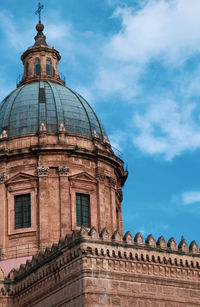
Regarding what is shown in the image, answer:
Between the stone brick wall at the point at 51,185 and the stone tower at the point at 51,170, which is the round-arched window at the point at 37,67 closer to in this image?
the stone tower at the point at 51,170

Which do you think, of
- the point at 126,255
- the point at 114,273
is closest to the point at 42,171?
the point at 126,255

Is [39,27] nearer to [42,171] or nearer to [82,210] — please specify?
[42,171]

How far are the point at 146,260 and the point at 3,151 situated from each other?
55.3ft

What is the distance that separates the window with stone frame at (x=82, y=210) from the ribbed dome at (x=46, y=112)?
5306mm

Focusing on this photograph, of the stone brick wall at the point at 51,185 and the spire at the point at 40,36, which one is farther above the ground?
the spire at the point at 40,36

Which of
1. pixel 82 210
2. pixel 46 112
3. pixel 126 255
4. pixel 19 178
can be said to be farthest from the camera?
pixel 46 112

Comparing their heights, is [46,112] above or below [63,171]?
above

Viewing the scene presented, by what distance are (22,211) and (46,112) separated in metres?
8.26

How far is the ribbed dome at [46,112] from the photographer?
176 ft

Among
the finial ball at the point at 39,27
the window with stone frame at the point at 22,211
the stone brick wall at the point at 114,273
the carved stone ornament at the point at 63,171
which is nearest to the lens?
the stone brick wall at the point at 114,273

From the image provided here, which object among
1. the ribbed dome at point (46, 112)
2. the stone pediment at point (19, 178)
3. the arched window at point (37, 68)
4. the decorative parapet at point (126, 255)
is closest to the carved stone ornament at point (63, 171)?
the stone pediment at point (19, 178)

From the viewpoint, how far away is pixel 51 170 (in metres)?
51.1

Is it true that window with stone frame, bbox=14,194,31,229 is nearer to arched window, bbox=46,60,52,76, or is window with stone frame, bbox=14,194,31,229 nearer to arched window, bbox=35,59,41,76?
arched window, bbox=35,59,41,76

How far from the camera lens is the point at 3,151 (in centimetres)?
5219
